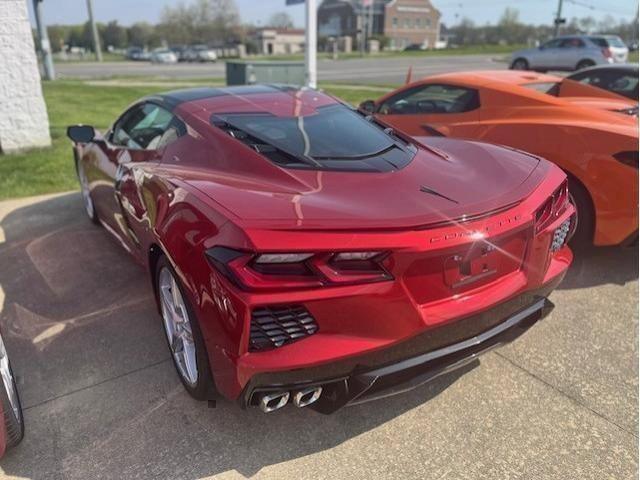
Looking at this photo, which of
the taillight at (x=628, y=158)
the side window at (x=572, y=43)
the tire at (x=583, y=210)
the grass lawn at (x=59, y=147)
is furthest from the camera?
the side window at (x=572, y=43)

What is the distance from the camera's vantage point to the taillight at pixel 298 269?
194 centimetres

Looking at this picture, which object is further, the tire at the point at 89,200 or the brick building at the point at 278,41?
the brick building at the point at 278,41

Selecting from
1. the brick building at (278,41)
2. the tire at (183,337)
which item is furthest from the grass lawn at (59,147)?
the brick building at (278,41)

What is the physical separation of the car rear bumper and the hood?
46 cm

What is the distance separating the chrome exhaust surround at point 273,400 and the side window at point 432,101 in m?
3.79

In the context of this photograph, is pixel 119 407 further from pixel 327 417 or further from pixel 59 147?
pixel 59 147

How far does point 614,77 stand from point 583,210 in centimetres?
470

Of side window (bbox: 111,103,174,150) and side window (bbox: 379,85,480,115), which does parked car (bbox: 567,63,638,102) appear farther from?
side window (bbox: 111,103,174,150)

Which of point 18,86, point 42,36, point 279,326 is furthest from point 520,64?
point 279,326

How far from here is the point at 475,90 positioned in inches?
200

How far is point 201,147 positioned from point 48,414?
1.57 meters

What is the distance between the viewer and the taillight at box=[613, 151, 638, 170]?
148 inches

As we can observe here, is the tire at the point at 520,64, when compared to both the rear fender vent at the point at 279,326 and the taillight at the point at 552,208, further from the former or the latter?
the rear fender vent at the point at 279,326

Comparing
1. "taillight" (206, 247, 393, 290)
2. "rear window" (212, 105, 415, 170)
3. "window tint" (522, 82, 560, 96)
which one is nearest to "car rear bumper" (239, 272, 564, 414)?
"taillight" (206, 247, 393, 290)
